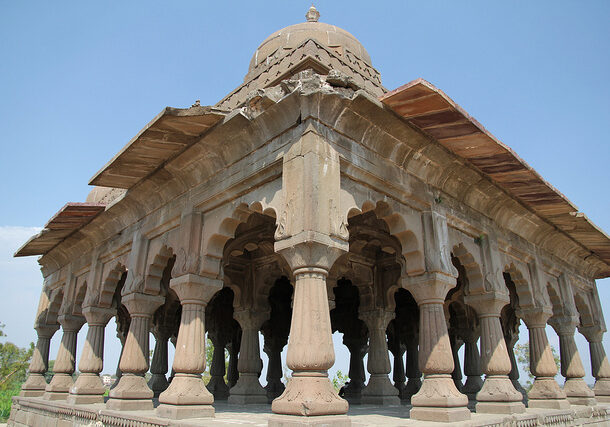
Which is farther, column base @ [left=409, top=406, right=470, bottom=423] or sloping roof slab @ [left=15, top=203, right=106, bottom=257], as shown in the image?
sloping roof slab @ [left=15, top=203, right=106, bottom=257]

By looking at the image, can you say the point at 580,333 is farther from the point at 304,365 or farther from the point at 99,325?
the point at 99,325

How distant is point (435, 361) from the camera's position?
668 centimetres

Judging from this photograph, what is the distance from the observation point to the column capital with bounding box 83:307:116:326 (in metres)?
10.3

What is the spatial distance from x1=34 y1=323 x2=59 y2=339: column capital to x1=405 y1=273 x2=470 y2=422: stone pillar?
11408 millimetres

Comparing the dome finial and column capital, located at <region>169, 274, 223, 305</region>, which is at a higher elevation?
the dome finial

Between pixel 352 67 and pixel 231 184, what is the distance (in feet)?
8.73

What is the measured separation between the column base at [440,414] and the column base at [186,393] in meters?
2.87

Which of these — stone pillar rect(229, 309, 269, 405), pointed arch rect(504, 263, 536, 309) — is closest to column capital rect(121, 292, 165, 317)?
stone pillar rect(229, 309, 269, 405)

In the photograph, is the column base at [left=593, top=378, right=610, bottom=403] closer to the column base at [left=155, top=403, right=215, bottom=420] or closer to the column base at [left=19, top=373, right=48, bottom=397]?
the column base at [left=155, top=403, right=215, bottom=420]

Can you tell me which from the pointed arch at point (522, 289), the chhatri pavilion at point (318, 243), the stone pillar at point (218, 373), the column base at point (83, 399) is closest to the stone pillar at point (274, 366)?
the stone pillar at point (218, 373)

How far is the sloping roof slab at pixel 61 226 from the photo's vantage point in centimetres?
1006

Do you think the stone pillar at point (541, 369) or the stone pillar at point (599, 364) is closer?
the stone pillar at point (541, 369)

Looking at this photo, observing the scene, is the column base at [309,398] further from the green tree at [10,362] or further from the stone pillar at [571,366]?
the green tree at [10,362]

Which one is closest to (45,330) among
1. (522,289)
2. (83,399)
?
(83,399)
